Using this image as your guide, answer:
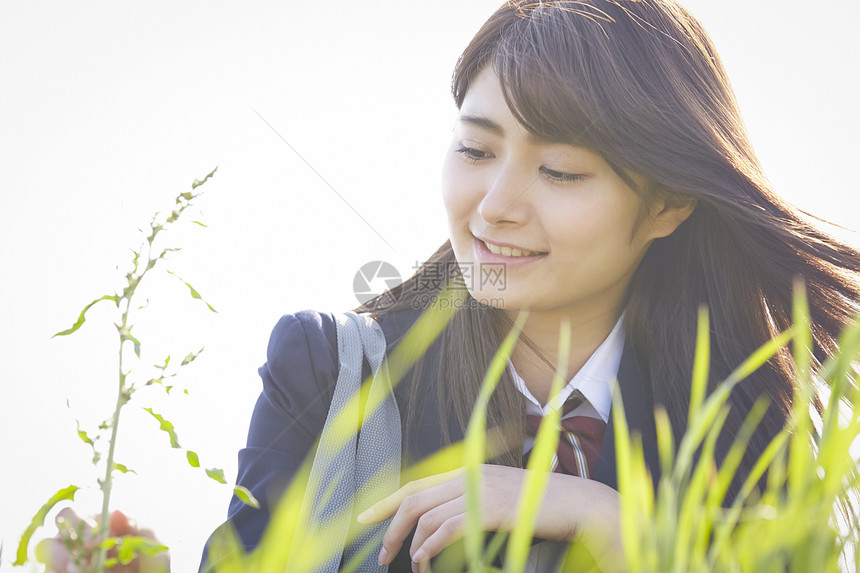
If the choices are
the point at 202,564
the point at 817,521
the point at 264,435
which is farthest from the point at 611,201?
the point at 817,521

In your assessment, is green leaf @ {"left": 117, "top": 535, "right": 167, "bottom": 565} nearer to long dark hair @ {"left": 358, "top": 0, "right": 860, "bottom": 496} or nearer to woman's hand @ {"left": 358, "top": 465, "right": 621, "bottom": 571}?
woman's hand @ {"left": 358, "top": 465, "right": 621, "bottom": 571}

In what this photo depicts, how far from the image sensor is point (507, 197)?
162cm

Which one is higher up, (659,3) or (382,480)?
(659,3)

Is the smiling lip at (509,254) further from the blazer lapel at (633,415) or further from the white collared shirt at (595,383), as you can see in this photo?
the blazer lapel at (633,415)

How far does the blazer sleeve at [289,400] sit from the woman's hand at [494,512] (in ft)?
1.34

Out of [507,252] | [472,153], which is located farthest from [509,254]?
[472,153]

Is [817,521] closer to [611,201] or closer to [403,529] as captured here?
[403,529]

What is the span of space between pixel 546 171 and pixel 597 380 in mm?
584

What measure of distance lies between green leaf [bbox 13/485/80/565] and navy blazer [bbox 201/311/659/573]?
40.3 inches

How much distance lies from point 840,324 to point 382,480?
119cm

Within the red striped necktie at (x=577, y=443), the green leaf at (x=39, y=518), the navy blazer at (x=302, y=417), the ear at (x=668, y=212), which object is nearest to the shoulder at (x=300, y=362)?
the navy blazer at (x=302, y=417)

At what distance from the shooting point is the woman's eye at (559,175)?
64.6 inches

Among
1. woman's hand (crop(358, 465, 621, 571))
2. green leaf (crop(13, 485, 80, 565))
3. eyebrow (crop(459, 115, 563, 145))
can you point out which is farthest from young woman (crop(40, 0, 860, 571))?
green leaf (crop(13, 485, 80, 565))

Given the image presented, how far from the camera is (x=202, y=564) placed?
1259 millimetres
